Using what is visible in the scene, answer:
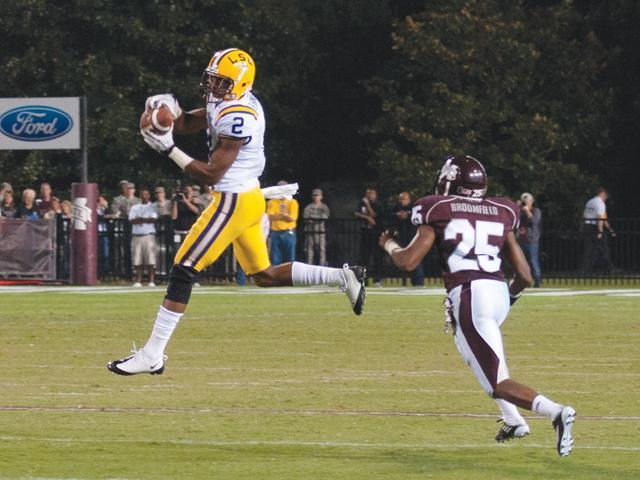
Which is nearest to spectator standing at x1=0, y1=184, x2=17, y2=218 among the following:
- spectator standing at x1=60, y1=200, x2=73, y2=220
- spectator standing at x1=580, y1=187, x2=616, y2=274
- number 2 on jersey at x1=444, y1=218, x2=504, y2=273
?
spectator standing at x1=60, y1=200, x2=73, y2=220

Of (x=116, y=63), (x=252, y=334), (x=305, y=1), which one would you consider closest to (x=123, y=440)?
(x=252, y=334)

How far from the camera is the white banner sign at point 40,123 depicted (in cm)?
2903

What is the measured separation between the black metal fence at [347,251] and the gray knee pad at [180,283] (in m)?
17.8

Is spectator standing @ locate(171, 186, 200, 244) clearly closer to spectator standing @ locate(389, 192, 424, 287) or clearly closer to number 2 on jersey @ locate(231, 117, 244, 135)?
spectator standing @ locate(389, 192, 424, 287)

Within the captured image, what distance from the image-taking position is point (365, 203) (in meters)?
29.8

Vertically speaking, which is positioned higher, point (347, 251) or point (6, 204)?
point (6, 204)

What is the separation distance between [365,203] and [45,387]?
18.2 metres

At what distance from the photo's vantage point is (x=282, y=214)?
89.5ft

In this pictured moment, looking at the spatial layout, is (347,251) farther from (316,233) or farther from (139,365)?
(139,365)

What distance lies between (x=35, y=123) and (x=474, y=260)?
71.3ft

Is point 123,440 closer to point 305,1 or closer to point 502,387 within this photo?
point 502,387

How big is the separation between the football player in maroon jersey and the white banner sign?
2072cm

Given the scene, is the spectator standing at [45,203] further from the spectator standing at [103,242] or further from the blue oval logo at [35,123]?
the blue oval logo at [35,123]

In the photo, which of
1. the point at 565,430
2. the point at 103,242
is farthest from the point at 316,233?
the point at 565,430
